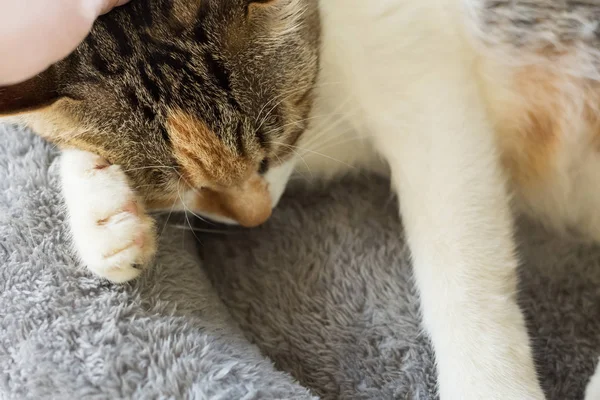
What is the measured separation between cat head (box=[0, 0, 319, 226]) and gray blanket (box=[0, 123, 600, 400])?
0.61 ft

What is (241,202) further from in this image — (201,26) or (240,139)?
(201,26)

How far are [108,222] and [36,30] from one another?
0.26 m

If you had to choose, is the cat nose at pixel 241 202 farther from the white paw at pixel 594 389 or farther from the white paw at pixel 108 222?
the white paw at pixel 594 389

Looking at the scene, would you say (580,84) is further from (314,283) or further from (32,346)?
(32,346)

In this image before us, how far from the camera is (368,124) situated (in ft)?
3.35

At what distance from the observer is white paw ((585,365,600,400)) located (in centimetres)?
87

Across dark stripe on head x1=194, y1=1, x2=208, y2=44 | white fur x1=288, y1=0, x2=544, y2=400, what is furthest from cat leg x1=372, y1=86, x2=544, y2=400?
dark stripe on head x1=194, y1=1, x2=208, y2=44

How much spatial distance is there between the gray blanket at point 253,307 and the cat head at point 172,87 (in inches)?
7.4

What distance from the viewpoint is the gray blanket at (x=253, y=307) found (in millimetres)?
812

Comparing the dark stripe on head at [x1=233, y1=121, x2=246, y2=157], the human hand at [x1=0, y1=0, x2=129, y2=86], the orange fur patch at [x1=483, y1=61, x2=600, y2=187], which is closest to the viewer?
the human hand at [x1=0, y1=0, x2=129, y2=86]

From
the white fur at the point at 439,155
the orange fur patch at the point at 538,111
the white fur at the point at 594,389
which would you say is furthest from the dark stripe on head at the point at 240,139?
the white fur at the point at 594,389

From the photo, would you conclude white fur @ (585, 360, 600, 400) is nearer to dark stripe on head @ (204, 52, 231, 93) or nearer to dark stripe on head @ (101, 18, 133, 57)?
dark stripe on head @ (204, 52, 231, 93)

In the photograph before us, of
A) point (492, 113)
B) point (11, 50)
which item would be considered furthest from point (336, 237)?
point (11, 50)

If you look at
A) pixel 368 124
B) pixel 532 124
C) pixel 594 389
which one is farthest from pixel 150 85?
pixel 594 389
